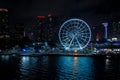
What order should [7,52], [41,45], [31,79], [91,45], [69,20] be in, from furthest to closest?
1. [41,45]
2. [91,45]
3. [7,52]
4. [69,20]
5. [31,79]

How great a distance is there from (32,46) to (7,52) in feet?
59.7

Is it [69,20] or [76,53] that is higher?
[69,20]

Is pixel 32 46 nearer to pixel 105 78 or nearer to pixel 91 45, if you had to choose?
pixel 91 45

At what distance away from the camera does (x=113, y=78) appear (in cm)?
3669

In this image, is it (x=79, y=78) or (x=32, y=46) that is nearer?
(x=79, y=78)

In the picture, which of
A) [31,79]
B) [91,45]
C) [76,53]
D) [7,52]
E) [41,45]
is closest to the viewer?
[31,79]

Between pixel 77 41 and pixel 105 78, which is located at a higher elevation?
pixel 77 41

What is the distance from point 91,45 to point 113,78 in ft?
375

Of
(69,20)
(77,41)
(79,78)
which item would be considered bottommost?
(79,78)

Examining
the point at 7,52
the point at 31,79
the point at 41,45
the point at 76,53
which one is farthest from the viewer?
the point at 41,45

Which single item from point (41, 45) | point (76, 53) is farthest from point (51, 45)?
point (76, 53)

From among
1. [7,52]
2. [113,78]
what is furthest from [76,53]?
[113,78]

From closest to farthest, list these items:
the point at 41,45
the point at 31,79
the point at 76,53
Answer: the point at 31,79
the point at 76,53
the point at 41,45

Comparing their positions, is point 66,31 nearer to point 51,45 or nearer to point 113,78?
point 113,78
